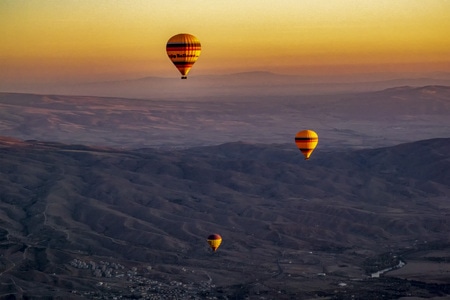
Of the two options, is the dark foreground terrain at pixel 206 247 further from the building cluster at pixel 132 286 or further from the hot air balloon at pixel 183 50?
the hot air balloon at pixel 183 50

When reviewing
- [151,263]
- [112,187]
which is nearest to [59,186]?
[112,187]

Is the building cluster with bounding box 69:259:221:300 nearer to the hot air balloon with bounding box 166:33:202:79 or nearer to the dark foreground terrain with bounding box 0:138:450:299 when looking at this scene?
the dark foreground terrain with bounding box 0:138:450:299

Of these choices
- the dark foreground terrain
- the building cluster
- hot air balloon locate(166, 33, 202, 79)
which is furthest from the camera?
the dark foreground terrain

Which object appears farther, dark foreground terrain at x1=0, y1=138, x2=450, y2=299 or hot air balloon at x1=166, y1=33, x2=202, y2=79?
dark foreground terrain at x1=0, y1=138, x2=450, y2=299

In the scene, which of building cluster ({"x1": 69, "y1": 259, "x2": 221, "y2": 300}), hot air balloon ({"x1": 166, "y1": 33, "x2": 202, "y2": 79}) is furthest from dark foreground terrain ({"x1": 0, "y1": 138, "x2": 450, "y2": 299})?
hot air balloon ({"x1": 166, "y1": 33, "x2": 202, "y2": 79})

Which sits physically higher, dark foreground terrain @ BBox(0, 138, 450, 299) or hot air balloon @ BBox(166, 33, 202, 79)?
hot air balloon @ BBox(166, 33, 202, 79)

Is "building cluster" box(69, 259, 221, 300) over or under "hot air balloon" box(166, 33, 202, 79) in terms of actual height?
under

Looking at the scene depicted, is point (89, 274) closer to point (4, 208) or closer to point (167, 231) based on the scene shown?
point (167, 231)

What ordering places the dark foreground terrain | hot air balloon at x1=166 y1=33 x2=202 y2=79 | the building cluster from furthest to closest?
the dark foreground terrain, the building cluster, hot air balloon at x1=166 y1=33 x2=202 y2=79
